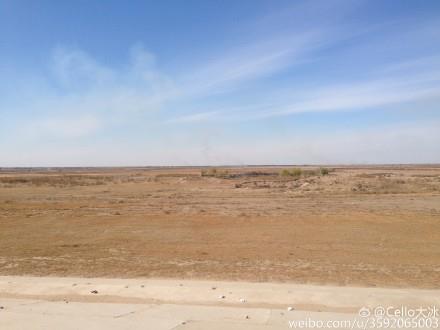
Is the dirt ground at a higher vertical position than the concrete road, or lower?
lower

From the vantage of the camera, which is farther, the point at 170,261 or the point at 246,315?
the point at 170,261

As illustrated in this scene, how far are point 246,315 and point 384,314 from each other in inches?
85.3

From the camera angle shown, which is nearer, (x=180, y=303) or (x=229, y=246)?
(x=180, y=303)

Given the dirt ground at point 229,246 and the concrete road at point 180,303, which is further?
the dirt ground at point 229,246

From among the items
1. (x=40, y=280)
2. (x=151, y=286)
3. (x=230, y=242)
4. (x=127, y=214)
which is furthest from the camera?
(x=127, y=214)

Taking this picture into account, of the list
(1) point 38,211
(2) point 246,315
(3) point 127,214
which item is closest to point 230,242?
(2) point 246,315

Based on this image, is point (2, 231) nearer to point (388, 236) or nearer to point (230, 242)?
point (230, 242)

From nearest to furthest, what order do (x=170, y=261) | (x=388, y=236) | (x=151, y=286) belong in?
(x=151, y=286) < (x=170, y=261) < (x=388, y=236)

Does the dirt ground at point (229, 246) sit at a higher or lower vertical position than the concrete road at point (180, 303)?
lower

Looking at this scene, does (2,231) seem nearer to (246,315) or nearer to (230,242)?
(230,242)

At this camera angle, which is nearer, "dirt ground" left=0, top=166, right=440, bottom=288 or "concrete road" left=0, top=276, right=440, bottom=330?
"concrete road" left=0, top=276, right=440, bottom=330

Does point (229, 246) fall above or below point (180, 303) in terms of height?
below

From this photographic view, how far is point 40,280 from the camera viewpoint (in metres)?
10.2

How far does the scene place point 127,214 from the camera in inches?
1080
